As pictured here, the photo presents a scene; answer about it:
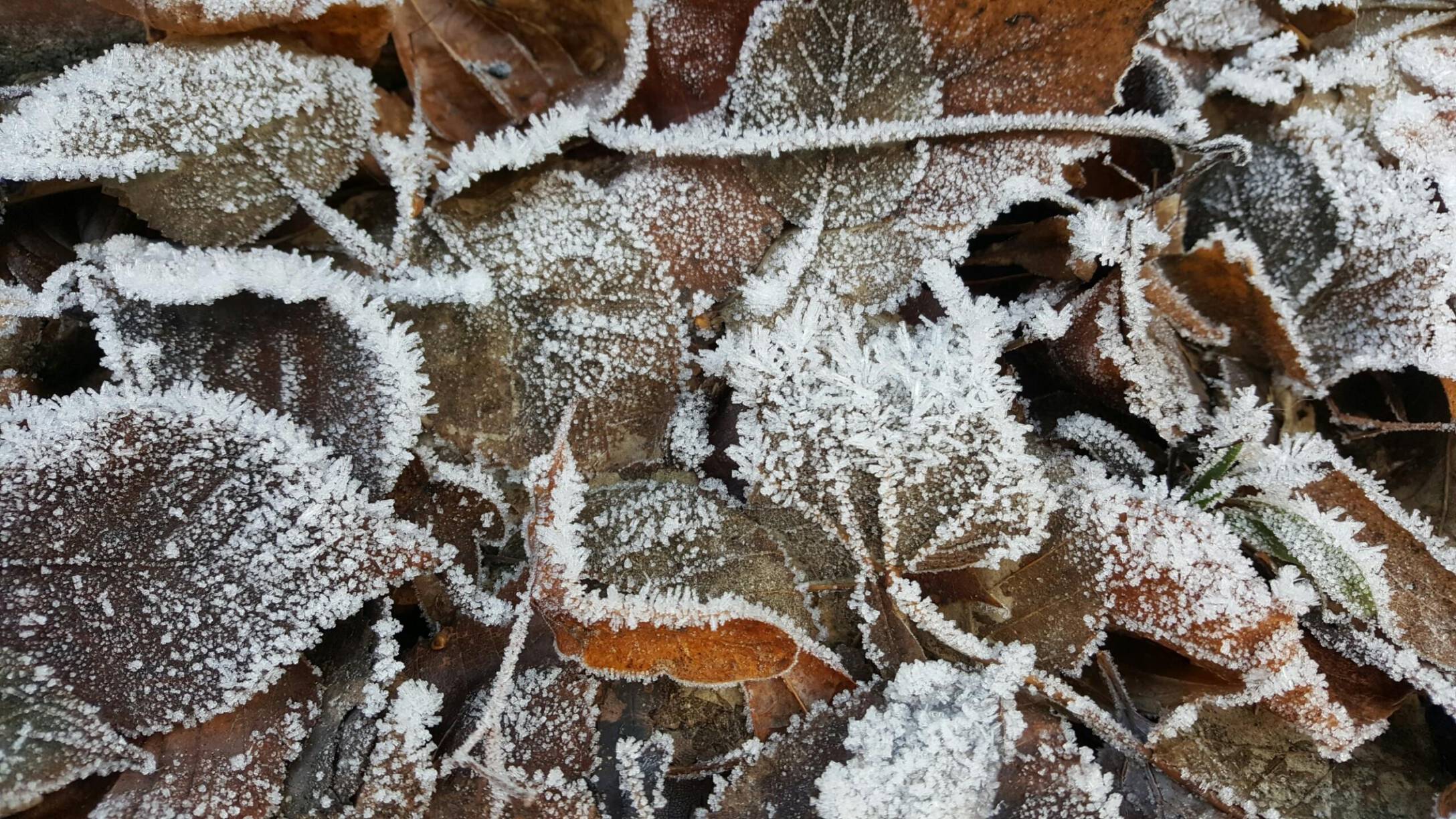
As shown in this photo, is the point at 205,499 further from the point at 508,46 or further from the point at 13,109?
the point at 508,46

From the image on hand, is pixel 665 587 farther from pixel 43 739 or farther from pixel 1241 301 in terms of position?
pixel 1241 301

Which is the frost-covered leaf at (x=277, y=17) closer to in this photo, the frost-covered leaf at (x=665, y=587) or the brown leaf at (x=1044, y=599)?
the frost-covered leaf at (x=665, y=587)

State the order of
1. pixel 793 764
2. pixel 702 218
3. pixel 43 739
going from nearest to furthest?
pixel 43 739 < pixel 793 764 < pixel 702 218

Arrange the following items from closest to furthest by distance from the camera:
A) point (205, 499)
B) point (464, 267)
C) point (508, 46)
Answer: point (205, 499) → point (464, 267) → point (508, 46)

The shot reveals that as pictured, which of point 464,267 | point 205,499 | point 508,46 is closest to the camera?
point 205,499

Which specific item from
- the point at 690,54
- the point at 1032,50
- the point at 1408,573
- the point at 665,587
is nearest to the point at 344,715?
the point at 665,587

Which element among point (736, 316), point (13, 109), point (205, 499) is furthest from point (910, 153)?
point (13, 109)
